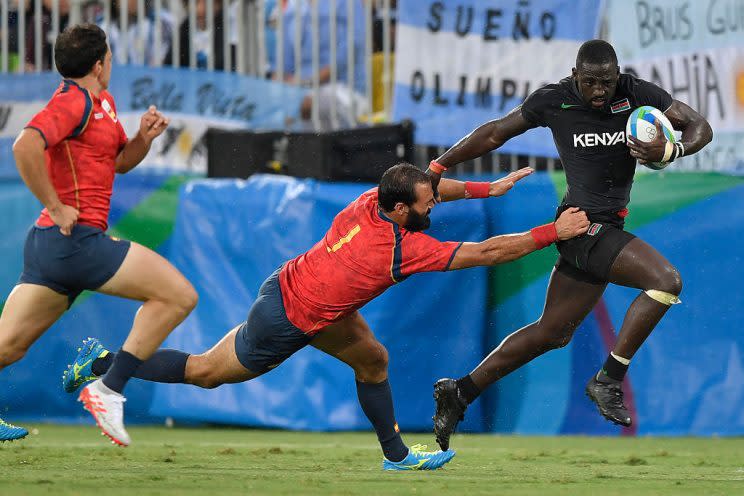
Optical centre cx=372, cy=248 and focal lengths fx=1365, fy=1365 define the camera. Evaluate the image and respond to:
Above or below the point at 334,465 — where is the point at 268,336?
above

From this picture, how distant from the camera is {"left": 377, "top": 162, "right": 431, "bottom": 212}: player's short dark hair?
304 inches

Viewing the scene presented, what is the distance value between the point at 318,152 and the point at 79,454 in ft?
12.7

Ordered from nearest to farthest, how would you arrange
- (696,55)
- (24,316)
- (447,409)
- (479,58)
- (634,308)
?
(24,316) → (634,308) → (447,409) → (696,55) → (479,58)

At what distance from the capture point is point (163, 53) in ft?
43.8

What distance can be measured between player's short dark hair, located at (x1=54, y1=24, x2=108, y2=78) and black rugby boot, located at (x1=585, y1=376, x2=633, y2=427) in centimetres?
353

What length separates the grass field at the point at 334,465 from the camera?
7230 mm

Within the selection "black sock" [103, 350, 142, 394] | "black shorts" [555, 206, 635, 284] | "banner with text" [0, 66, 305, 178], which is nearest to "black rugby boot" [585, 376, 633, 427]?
"black shorts" [555, 206, 635, 284]

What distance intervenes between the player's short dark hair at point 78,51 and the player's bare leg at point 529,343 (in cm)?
305

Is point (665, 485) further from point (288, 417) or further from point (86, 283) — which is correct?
point (288, 417)

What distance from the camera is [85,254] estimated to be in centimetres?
777

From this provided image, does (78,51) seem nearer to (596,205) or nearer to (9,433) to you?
(9,433)

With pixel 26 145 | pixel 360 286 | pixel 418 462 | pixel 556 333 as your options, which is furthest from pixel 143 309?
pixel 556 333

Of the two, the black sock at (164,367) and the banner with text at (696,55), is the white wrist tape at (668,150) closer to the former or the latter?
the black sock at (164,367)

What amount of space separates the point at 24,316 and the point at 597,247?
3441mm
